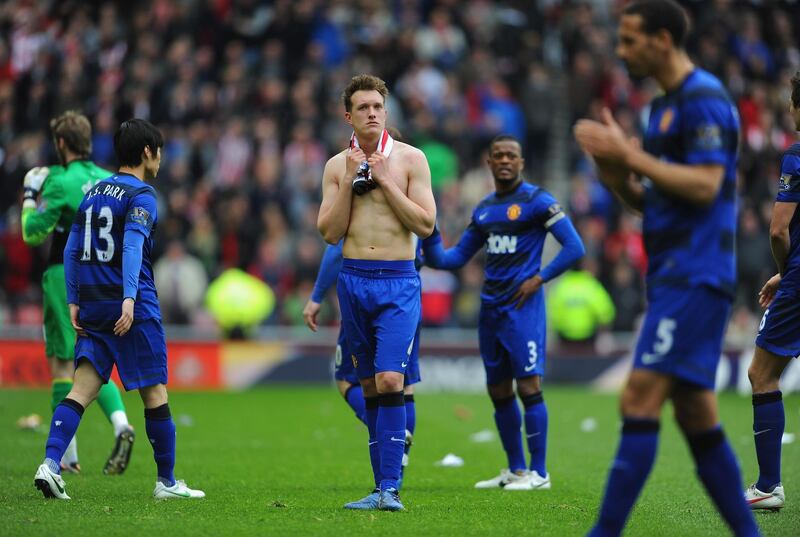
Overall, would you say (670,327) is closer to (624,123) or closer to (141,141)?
(141,141)

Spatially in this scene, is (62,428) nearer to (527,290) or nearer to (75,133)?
(75,133)

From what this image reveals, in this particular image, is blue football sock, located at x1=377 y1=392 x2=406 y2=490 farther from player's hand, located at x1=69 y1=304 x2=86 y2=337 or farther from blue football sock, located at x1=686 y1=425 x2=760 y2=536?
blue football sock, located at x1=686 y1=425 x2=760 y2=536

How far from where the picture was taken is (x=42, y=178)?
31.3ft

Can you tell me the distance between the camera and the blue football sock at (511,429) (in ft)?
30.6

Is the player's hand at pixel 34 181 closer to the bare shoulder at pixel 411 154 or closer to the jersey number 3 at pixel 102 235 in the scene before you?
the jersey number 3 at pixel 102 235

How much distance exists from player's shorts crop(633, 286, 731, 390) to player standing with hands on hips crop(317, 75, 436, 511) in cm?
233

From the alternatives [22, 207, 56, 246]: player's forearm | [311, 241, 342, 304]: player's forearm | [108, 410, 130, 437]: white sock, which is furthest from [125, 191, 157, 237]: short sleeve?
[108, 410, 130, 437]: white sock

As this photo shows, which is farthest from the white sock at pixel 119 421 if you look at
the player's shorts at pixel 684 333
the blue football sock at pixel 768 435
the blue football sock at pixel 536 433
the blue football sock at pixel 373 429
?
the player's shorts at pixel 684 333

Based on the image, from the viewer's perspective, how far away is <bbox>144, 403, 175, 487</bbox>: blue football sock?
25.9ft

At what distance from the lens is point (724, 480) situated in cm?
562

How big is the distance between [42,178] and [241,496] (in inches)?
128

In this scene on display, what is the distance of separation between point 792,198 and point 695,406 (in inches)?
103

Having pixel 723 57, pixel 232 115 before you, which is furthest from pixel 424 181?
pixel 723 57

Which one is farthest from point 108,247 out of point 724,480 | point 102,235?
point 724,480
